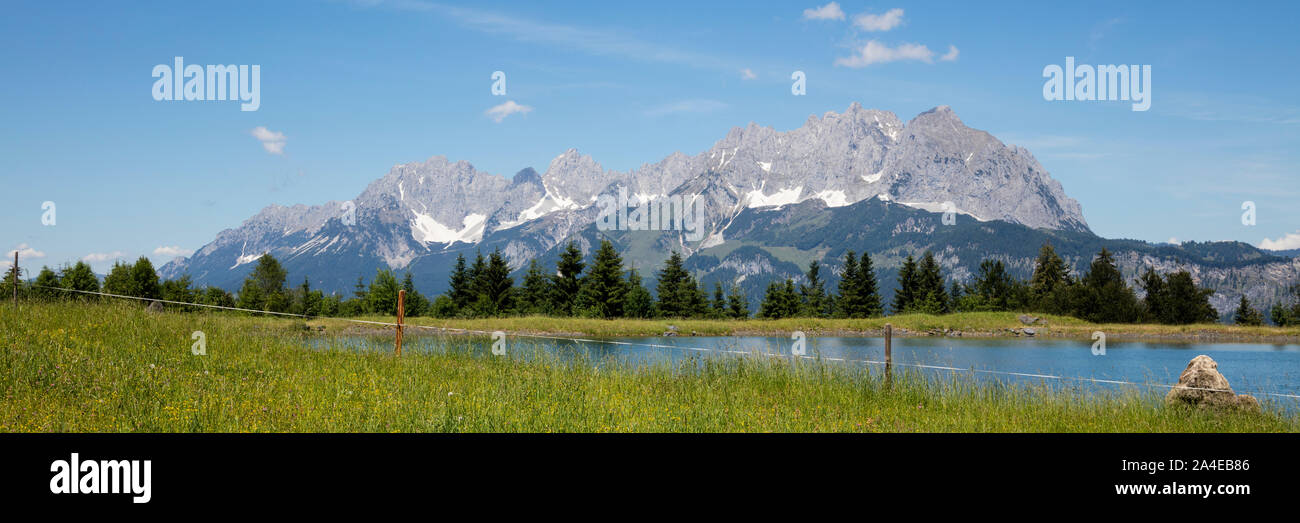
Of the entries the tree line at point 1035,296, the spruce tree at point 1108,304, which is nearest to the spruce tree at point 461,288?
the tree line at point 1035,296

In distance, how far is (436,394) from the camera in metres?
11.6

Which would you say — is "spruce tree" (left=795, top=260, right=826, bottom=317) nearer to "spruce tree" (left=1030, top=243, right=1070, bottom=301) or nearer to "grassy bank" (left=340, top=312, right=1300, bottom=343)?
"grassy bank" (left=340, top=312, right=1300, bottom=343)

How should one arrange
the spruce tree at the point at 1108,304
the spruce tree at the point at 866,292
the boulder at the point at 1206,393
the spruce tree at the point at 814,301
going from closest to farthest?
the boulder at the point at 1206,393 → the spruce tree at the point at 1108,304 → the spruce tree at the point at 866,292 → the spruce tree at the point at 814,301

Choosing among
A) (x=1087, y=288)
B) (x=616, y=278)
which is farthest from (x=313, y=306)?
(x=1087, y=288)

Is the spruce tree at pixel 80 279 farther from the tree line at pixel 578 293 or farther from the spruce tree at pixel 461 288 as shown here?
the spruce tree at pixel 461 288

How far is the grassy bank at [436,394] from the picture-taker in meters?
9.28

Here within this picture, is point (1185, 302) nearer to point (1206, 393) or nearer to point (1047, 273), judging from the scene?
point (1047, 273)

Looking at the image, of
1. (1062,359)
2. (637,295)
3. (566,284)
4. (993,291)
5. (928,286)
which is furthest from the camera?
(993,291)

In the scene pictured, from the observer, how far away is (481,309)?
234 ft

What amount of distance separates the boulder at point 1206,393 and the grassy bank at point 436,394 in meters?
0.41

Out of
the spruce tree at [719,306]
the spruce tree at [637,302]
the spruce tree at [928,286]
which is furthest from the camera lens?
the spruce tree at [928,286]

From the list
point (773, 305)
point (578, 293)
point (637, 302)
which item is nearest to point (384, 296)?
point (578, 293)

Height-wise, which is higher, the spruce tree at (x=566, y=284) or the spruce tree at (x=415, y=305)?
the spruce tree at (x=566, y=284)

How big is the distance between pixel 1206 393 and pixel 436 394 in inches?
529
